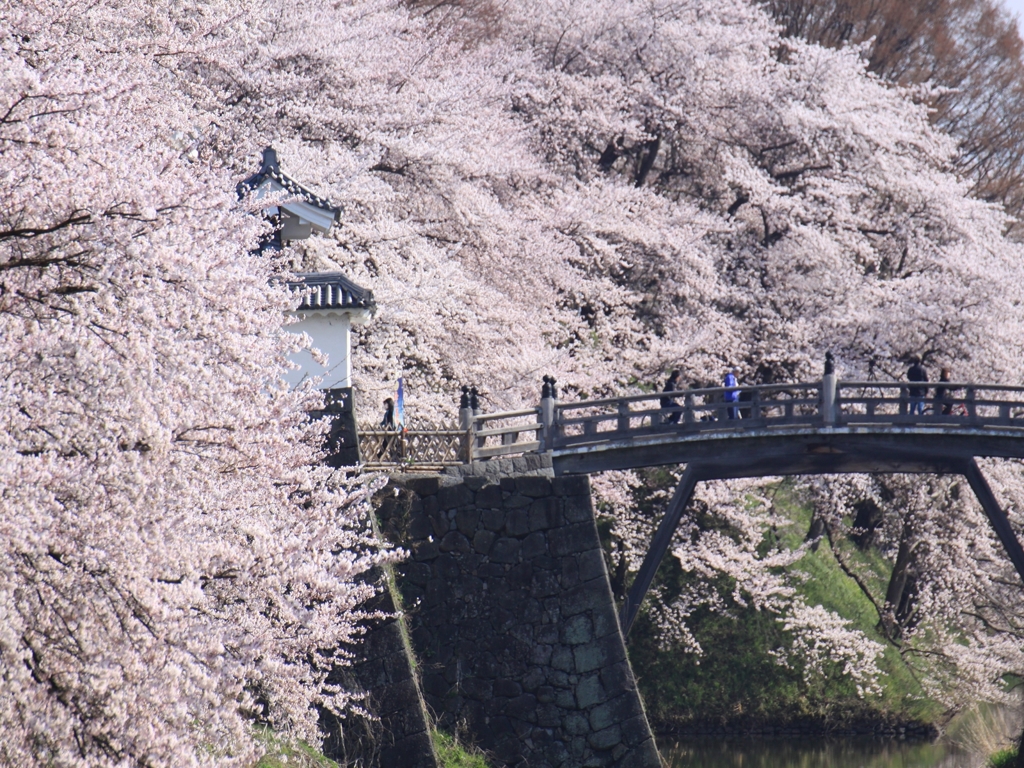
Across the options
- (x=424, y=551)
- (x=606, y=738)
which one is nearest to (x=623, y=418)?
(x=424, y=551)

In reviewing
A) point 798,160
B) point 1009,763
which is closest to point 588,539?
point 1009,763

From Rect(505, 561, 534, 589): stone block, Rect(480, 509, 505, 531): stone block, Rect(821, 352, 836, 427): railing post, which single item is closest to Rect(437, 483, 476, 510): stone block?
Rect(480, 509, 505, 531): stone block

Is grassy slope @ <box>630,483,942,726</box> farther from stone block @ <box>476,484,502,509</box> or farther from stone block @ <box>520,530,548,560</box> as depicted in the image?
stone block @ <box>476,484,502,509</box>

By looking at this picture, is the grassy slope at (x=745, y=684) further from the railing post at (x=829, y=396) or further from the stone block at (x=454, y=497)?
the stone block at (x=454, y=497)

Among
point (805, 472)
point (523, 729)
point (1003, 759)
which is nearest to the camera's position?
point (523, 729)

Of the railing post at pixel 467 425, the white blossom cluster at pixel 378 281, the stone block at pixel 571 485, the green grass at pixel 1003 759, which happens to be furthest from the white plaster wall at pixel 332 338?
the green grass at pixel 1003 759

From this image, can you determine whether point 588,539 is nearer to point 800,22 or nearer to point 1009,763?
point 1009,763

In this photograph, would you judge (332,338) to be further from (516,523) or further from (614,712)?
(614,712)
